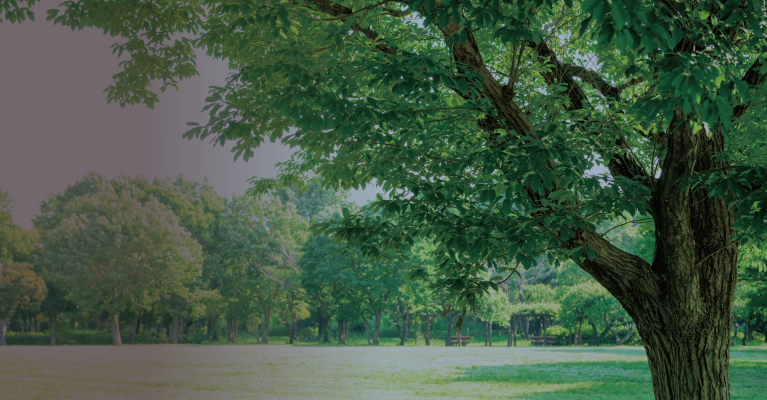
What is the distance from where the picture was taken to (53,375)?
9.23 metres

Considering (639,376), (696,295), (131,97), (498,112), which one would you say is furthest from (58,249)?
(639,376)

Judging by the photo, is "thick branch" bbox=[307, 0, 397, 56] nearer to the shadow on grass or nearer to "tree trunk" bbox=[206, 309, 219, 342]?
the shadow on grass

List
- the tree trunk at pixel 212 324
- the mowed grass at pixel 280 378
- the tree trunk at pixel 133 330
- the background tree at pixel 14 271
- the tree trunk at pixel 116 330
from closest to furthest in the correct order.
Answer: the background tree at pixel 14 271 < the mowed grass at pixel 280 378 < the tree trunk at pixel 116 330 < the tree trunk at pixel 133 330 < the tree trunk at pixel 212 324

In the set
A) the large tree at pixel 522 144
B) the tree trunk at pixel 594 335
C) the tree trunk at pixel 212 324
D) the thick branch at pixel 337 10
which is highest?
the thick branch at pixel 337 10

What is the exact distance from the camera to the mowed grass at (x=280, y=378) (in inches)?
336

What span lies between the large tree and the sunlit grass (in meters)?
5.00

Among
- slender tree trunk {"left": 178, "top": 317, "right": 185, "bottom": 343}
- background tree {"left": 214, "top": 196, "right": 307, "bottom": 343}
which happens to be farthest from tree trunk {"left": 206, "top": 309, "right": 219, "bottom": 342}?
slender tree trunk {"left": 178, "top": 317, "right": 185, "bottom": 343}

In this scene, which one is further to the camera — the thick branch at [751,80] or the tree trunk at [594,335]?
the tree trunk at [594,335]

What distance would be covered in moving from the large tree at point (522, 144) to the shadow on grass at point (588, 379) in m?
4.92

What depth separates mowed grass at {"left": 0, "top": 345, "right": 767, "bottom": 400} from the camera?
853cm

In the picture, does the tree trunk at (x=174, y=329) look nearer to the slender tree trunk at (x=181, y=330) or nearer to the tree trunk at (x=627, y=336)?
the slender tree trunk at (x=181, y=330)

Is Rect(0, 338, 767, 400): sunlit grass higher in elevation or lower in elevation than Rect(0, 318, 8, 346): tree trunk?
lower

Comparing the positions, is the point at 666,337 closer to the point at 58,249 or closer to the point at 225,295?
the point at 58,249

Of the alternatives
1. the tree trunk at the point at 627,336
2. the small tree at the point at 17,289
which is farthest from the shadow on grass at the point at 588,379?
the tree trunk at the point at 627,336
